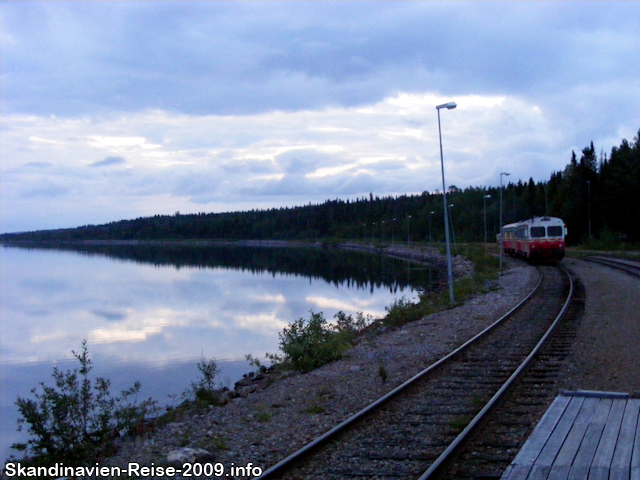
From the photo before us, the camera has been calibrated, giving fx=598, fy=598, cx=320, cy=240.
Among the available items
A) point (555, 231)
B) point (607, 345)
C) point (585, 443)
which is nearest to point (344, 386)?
point (585, 443)

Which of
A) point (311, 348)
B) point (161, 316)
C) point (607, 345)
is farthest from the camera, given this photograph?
point (161, 316)

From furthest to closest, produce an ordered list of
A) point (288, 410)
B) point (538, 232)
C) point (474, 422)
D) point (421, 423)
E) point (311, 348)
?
point (538, 232) < point (311, 348) < point (288, 410) < point (421, 423) < point (474, 422)

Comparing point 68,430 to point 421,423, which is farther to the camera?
point 68,430

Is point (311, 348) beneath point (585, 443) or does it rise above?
beneath

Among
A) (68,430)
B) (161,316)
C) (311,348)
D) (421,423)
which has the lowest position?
(161,316)

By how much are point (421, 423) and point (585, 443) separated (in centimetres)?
222

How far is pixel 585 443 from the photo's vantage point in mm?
5887

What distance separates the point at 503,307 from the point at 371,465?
1549cm

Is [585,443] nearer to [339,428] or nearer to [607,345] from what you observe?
[339,428]

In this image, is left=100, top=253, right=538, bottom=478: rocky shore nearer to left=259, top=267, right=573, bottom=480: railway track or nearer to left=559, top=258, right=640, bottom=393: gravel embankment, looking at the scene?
left=259, top=267, right=573, bottom=480: railway track

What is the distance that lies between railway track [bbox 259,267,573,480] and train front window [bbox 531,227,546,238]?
26.2 metres

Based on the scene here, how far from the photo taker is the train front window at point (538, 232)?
1473 inches

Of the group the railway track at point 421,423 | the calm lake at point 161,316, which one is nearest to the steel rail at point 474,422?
the railway track at point 421,423

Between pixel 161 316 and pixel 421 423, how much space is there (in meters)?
28.6
